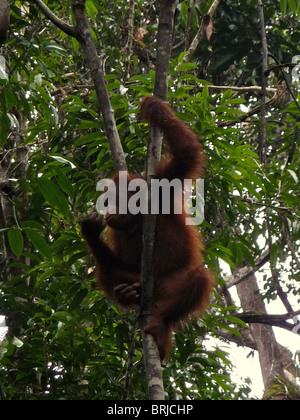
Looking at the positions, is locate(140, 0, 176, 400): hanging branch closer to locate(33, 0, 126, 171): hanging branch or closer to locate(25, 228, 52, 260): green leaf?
locate(33, 0, 126, 171): hanging branch

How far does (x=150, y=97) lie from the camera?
10.5ft

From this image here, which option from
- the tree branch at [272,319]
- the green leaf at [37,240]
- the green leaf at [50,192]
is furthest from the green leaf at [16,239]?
the tree branch at [272,319]

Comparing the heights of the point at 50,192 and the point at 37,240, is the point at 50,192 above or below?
above

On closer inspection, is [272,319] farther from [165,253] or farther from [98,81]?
[98,81]

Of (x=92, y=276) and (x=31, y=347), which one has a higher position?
(x=92, y=276)

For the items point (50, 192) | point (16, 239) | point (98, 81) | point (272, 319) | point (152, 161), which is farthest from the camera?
point (272, 319)

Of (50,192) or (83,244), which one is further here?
(83,244)

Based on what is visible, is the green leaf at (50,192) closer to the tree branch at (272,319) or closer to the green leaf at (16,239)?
the green leaf at (16,239)

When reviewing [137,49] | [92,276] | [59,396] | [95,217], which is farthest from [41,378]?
[137,49]

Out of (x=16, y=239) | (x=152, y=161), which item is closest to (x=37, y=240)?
(x=16, y=239)
